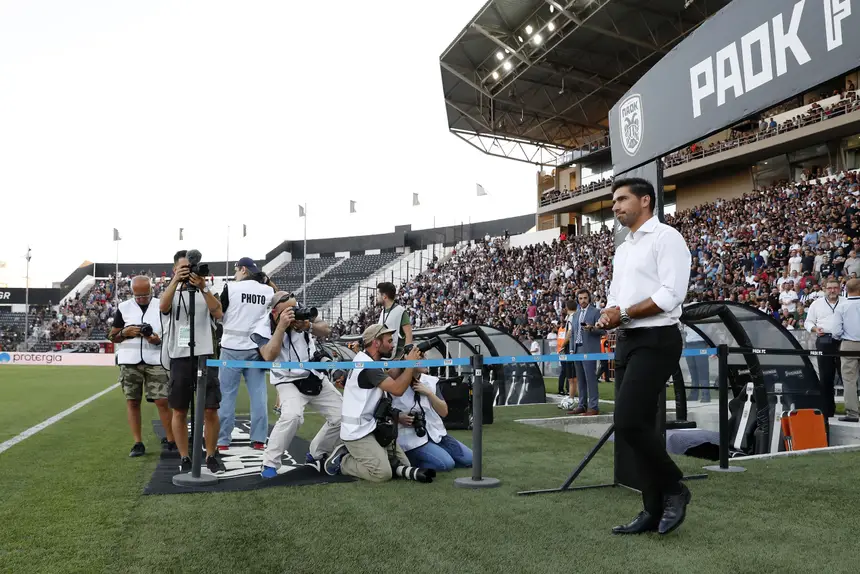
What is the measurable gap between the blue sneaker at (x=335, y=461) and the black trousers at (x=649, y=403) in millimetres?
2655

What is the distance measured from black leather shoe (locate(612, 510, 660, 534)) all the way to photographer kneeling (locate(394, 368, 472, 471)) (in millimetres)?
2305

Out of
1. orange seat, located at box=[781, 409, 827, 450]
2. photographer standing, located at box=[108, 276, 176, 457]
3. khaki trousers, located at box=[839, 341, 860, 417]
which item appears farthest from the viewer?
khaki trousers, located at box=[839, 341, 860, 417]

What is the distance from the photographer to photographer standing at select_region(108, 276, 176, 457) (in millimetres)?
6805

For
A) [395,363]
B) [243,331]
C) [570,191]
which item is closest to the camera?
[395,363]

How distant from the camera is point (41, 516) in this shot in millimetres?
4238

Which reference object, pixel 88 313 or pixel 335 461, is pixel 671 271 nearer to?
pixel 335 461

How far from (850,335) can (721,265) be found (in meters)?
12.2

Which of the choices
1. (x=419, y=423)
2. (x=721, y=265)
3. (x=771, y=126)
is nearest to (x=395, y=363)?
(x=419, y=423)

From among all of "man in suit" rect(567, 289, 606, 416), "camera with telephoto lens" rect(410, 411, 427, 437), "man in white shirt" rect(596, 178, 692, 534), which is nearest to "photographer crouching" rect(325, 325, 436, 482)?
"camera with telephoto lens" rect(410, 411, 427, 437)

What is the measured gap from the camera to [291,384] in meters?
5.82

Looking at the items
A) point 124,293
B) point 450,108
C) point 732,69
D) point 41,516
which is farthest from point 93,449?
point 124,293

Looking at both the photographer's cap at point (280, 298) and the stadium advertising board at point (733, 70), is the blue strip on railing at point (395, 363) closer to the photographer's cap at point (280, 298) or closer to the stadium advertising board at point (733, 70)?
the photographer's cap at point (280, 298)

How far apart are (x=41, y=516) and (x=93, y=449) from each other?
10.3 ft

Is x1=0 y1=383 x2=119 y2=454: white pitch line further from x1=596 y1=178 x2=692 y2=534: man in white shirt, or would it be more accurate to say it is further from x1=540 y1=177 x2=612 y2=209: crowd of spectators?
x1=540 y1=177 x2=612 y2=209: crowd of spectators
